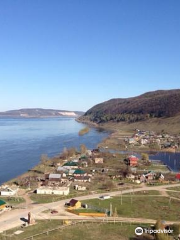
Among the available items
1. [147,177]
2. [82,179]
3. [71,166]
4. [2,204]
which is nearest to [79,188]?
[82,179]

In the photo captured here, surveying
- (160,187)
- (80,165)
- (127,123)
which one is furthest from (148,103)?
(160,187)

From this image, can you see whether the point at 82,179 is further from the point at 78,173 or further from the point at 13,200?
the point at 13,200

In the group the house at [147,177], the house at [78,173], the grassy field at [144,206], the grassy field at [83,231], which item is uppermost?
the house at [78,173]

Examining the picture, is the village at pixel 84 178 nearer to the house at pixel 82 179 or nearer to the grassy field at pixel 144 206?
the house at pixel 82 179

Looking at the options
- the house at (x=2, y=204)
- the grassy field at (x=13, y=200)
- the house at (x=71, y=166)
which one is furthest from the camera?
the house at (x=71, y=166)

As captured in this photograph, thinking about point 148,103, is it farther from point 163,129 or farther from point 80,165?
point 80,165

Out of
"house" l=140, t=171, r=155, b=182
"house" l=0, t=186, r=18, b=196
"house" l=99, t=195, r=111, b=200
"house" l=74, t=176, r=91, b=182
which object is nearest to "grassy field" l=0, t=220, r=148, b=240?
"house" l=99, t=195, r=111, b=200

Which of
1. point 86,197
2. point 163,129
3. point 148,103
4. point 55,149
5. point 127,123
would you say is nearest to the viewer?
point 86,197

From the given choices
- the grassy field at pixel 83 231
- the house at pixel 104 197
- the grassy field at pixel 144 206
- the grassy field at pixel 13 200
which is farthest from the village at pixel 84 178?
the grassy field at pixel 83 231
